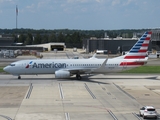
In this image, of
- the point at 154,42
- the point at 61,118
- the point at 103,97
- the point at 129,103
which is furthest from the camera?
the point at 154,42

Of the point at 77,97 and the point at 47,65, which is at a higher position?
the point at 47,65

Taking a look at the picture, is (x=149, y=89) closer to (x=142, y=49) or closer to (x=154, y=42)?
(x=142, y=49)

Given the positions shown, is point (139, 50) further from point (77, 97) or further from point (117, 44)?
point (117, 44)

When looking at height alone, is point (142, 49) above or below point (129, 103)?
above

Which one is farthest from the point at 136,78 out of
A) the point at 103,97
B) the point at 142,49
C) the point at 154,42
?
the point at 154,42

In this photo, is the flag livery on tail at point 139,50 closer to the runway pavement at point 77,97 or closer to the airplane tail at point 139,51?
the airplane tail at point 139,51

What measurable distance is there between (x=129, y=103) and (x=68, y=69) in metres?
21.5

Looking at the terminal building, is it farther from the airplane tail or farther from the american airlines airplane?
the american airlines airplane

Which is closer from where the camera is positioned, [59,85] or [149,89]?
[149,89]

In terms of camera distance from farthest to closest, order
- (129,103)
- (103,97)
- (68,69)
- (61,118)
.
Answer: (68,69), (103,97), (129,103), (61,118)

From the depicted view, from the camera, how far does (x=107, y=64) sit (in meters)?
59.9

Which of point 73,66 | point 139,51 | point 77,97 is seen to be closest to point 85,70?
point 73,66

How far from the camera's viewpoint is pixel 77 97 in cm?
4300

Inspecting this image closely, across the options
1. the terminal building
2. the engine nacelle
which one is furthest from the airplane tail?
the terminal building
